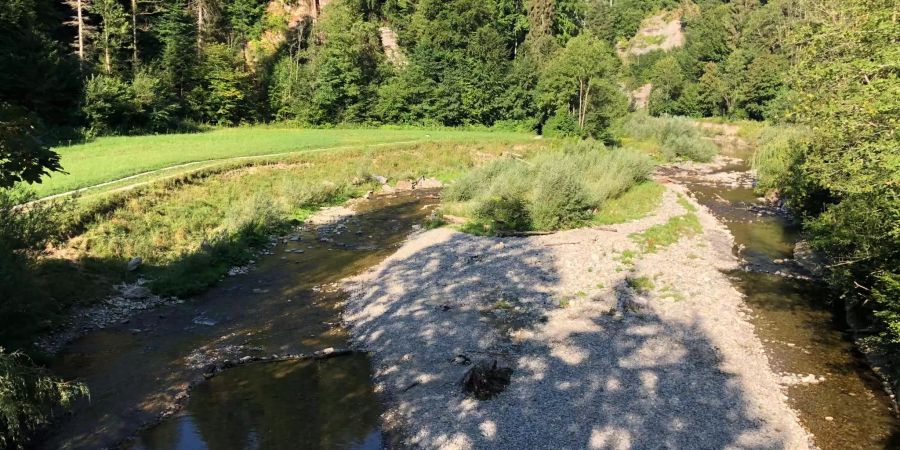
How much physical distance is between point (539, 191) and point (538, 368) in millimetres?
16366

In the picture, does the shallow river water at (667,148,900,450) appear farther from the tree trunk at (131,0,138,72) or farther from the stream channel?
Answer: the tree trunk at (131,0,138,72)

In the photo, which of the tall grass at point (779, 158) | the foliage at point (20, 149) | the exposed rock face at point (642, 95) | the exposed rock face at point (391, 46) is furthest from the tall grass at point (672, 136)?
the foliage at point (20, 149)

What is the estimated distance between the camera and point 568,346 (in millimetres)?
17000

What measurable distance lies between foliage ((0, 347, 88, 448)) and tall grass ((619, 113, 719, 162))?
59876 millimetres

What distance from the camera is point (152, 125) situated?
51844 millimetres

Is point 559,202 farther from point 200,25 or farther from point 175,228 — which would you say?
point 200,25

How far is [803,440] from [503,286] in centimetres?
1133

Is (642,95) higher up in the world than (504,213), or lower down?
higher up

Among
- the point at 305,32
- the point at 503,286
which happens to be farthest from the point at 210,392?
the point at 305,32

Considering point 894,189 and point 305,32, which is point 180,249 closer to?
point 894,189

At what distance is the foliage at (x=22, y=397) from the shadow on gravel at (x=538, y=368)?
789cm

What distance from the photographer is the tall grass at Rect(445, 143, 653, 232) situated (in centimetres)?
2970

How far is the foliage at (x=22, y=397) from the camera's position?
34.3 feet

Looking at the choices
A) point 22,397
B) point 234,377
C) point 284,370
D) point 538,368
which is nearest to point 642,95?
point 538,368
